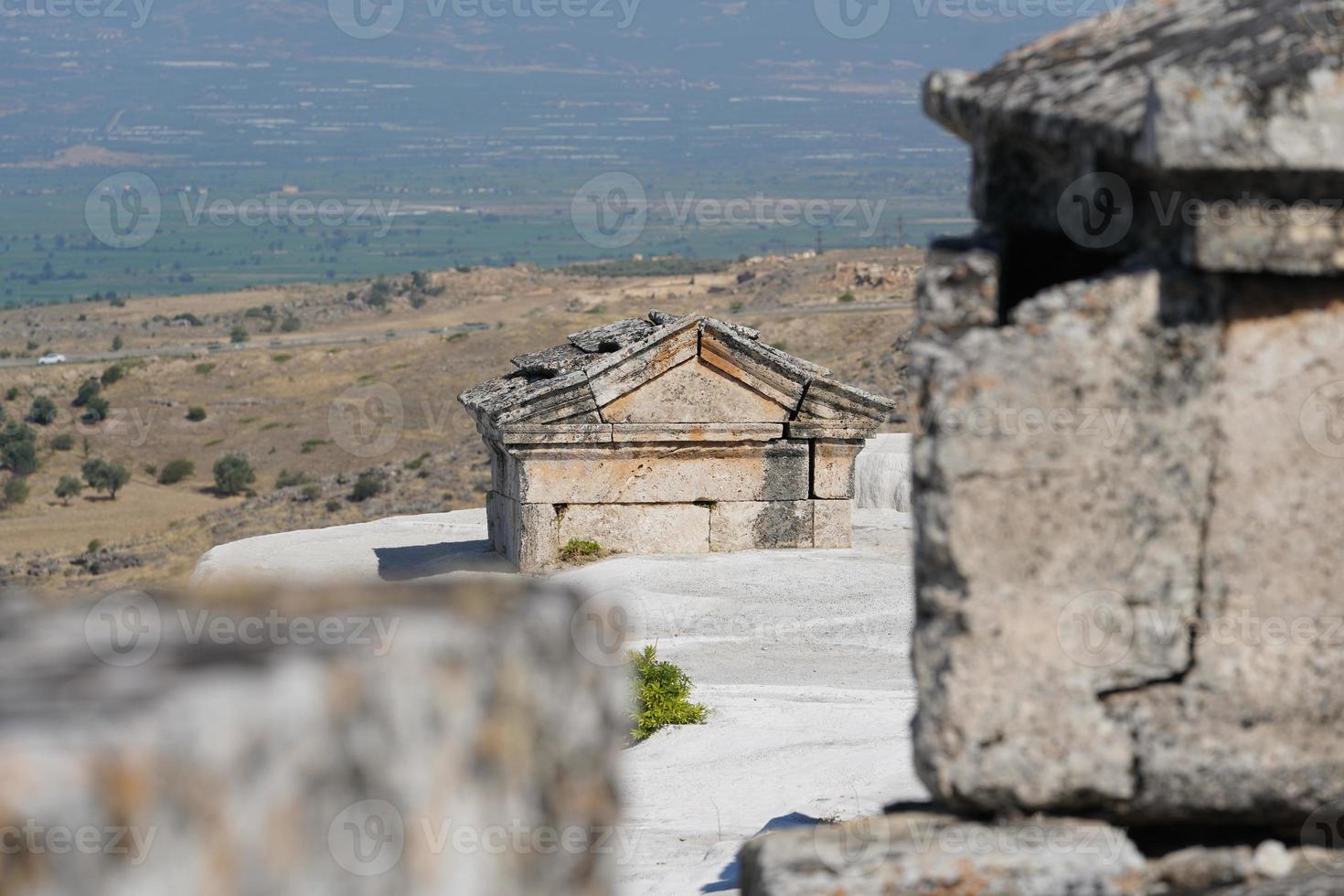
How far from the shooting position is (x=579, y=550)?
1217 centimetres

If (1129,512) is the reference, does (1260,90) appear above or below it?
above

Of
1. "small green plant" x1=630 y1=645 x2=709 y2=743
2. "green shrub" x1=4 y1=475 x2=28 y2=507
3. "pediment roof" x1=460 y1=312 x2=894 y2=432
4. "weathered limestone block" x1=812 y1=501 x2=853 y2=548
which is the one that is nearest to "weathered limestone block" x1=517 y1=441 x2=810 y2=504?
"weathered limestone block" x1=812 y1=501 x2=853 y2=548

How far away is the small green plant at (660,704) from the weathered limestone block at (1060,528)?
188 inches

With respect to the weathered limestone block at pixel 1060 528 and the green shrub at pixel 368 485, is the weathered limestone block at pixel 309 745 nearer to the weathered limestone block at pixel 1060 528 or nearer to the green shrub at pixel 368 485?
the weathered limestone block at pixel 1060 528

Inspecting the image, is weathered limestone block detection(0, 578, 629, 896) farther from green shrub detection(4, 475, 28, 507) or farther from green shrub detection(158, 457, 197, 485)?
green shrub detection(158, 457, 197, 485)

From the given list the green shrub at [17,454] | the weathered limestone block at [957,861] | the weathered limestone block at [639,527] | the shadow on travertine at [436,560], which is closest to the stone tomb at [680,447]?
the weathered limestone block at [639,527]

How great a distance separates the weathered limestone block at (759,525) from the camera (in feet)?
40.8

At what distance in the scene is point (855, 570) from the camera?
1178 centimetres

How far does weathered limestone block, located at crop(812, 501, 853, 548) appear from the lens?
41.2 feet

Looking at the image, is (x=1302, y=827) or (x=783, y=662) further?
(x=783, y=662)

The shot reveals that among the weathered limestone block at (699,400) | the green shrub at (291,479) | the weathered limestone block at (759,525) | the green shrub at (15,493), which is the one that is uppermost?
the weathered limestone block at (699,400)

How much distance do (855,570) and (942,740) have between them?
340 inches

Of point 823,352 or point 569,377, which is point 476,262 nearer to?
point 823,352

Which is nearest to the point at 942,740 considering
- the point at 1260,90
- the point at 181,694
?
the point at 1260,90
